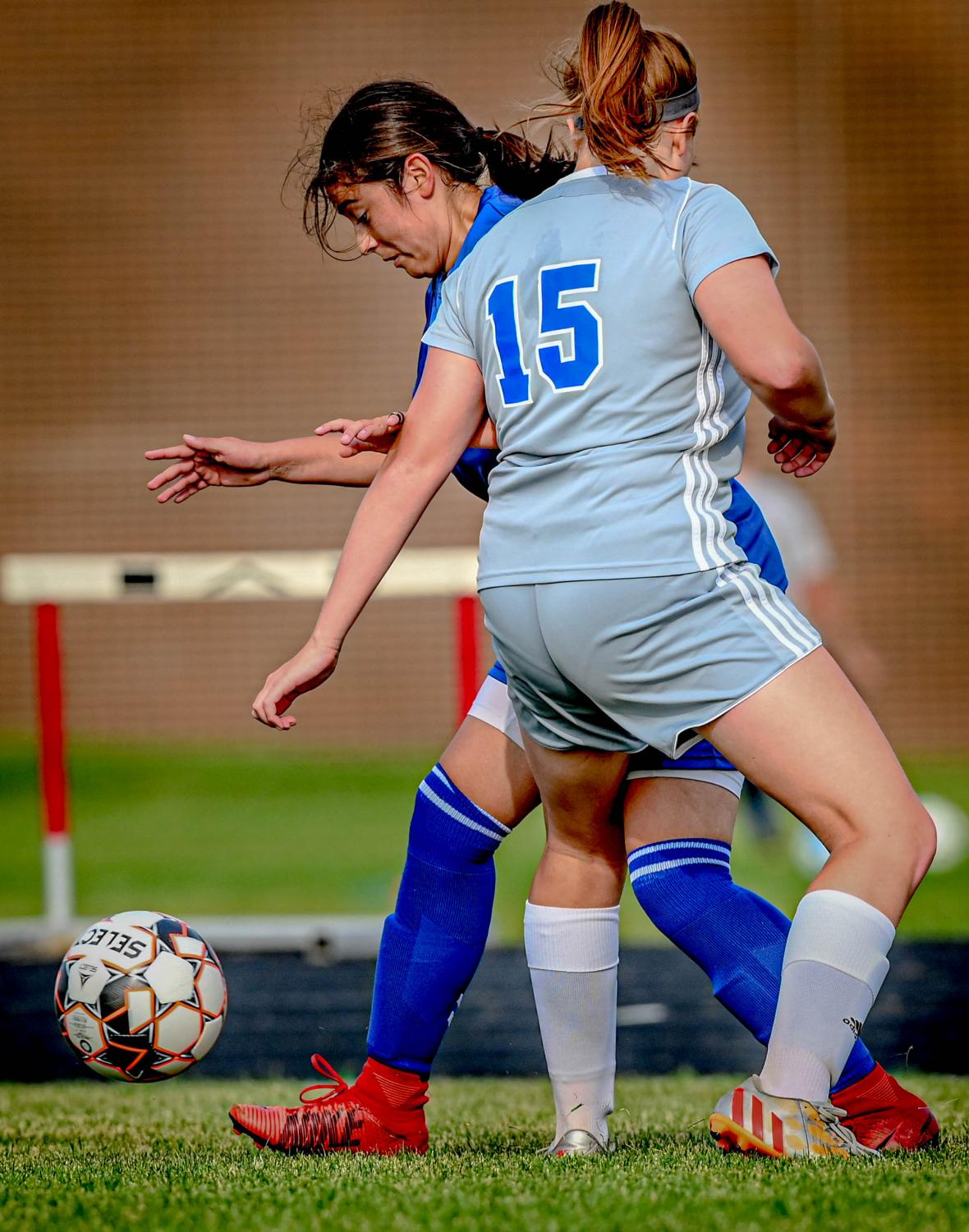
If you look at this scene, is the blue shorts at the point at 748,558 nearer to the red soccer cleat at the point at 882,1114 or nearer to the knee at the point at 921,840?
the knee at the point at 921,840

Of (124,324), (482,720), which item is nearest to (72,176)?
(124,324)

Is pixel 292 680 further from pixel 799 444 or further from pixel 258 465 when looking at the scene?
pixel 799 444

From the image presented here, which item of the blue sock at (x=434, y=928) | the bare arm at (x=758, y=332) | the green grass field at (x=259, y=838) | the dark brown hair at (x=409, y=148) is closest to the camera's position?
the bare arm at (x=758, y=332)

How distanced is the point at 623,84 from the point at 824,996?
1.48m

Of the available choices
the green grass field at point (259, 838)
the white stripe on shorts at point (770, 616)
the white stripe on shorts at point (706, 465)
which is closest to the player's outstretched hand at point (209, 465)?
the white stripe on shorts at point (706, 465)

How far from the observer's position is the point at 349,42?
13922 millimetres

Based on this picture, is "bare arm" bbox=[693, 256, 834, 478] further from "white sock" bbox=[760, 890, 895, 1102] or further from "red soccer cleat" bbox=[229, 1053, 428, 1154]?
"red soccer cleat" bbox=[229, 1053, 428, 1154]

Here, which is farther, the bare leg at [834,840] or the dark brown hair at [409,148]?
the dark brown hair at [409,148]

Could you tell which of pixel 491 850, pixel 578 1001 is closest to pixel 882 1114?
pixel 578 1001

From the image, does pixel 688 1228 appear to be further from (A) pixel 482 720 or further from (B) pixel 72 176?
(B) pixel 72 176

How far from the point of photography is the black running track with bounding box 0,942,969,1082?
5074 millimetres

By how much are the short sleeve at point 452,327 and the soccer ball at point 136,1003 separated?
1.46 metres

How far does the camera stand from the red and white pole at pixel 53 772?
641cm

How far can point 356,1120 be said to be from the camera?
310cm
